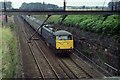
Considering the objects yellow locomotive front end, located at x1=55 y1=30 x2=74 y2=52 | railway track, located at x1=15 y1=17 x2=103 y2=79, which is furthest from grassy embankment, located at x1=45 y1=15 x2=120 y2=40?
railway track, located at x1=15 y1=17 x2=103 y2=79

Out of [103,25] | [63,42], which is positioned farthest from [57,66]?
[103,25]

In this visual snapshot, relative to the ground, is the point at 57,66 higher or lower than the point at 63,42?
lower

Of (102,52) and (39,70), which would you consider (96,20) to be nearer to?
(102,52)

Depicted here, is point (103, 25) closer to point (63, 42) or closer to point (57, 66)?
point (63, 42)

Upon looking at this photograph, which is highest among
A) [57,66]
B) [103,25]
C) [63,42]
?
[103,25]

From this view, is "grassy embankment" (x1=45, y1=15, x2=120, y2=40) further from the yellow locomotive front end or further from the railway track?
the railway track

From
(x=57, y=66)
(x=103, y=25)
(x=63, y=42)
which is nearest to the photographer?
(x=57, y=66)

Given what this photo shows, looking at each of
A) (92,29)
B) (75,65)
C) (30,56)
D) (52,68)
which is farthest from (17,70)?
(92,29)

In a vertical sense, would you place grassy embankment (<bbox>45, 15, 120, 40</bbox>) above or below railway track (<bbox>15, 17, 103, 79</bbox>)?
above

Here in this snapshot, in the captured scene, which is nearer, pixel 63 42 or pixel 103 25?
pixel 63 42

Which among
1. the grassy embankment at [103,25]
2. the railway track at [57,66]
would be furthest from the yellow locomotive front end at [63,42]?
the grassy embankment at [103,25]

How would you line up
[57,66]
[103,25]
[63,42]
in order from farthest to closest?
[103,25], [63,42], [57,66]

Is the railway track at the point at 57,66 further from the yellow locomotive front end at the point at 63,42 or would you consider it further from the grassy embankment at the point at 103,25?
the grassy embankment at the point at 103,25

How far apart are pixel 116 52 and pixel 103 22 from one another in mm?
4184
